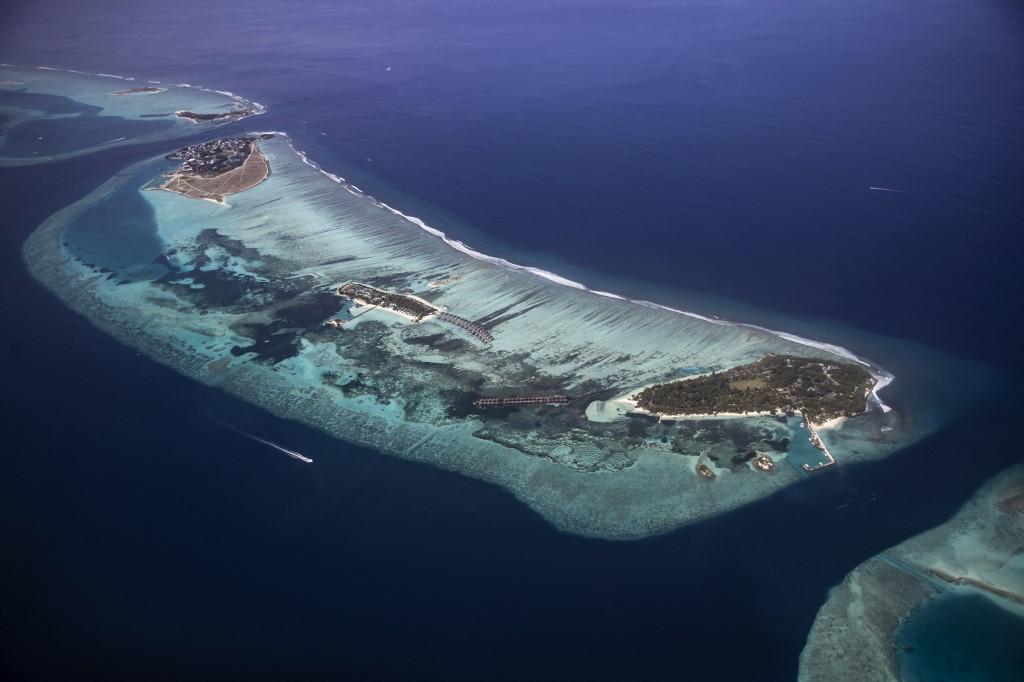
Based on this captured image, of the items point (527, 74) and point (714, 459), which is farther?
point (527, 74)

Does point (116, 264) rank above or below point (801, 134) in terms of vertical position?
below

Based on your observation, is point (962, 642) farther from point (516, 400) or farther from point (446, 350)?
point (446, 350)

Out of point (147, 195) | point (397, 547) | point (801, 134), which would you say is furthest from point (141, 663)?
point (801, 134)

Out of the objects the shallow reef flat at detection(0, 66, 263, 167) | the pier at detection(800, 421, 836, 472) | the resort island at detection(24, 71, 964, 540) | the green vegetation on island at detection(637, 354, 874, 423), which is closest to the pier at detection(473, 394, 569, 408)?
the resort island at detection(24, 71, 964, 540)

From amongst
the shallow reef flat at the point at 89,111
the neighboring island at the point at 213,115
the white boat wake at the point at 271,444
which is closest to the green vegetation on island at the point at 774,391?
the white boat wake at the point at 271,444

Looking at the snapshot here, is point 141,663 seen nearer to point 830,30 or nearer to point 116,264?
point 116,264

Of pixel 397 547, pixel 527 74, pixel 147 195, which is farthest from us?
pixel 527 74

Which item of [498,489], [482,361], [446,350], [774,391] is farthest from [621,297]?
[498,489]

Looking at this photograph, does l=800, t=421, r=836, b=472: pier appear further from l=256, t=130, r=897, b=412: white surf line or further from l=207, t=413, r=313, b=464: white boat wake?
l=207, t=413, r=313, b=464: white boat wake
